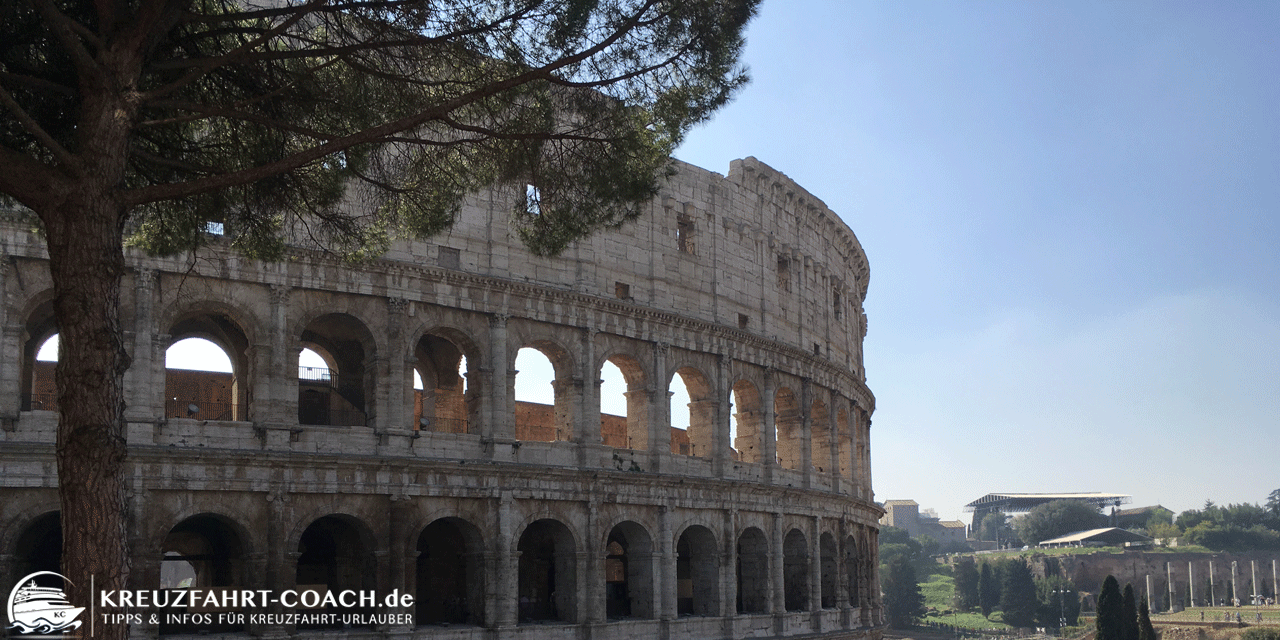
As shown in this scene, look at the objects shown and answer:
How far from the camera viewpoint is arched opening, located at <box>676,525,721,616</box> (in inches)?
1063

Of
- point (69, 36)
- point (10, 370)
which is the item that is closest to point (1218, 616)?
point (10, 370)

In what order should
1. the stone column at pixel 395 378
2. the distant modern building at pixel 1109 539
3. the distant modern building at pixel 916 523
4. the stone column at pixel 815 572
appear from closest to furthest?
1. the stone column at pixel 395 378
2. the stone column at pixel 815 572
3. the distant modern building at pixel 1109 539
4. the distant modern building at pixel 916 523

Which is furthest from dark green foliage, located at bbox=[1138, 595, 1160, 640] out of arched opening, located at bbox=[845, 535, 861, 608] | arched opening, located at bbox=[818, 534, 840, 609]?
arched opening, located at bbox=[818, 534, 840, 609]

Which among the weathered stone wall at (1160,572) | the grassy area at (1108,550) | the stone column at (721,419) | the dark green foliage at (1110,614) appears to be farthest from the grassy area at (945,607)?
the stone column at (721,419)

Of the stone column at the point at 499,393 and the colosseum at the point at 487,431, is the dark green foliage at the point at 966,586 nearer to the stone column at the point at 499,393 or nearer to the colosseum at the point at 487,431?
the colosseum at the point at 487,431

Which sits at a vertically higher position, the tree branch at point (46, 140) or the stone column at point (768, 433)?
the tree branch at point (46, 140)

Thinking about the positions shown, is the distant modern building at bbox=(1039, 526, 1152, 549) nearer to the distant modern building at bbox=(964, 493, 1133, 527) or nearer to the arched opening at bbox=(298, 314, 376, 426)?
the distant modern building at bbox=(964, 493, 1133, 527)

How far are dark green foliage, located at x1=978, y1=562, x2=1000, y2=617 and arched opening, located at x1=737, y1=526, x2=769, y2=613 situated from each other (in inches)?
2373

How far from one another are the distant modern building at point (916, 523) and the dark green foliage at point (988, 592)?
5466 centimetres

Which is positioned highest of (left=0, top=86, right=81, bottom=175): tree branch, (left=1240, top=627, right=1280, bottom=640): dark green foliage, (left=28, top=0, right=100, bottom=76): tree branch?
(left=28, top=0, right=100, bottom=76): tree branch

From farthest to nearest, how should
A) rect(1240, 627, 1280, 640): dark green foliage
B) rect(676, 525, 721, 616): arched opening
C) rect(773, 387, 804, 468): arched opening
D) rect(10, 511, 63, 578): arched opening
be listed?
rect(1240, 627, 1280, 640): dark green foliage < rect(773, 387, 804, 468): arched opening < rect(676, 525, 721, 616): arched opening < rect(10, 511, 63, 578): arched opening

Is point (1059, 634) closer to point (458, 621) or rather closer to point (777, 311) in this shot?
point (777, 311)

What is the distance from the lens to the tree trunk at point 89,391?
970 cm

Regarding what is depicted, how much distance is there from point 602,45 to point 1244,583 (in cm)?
9488
